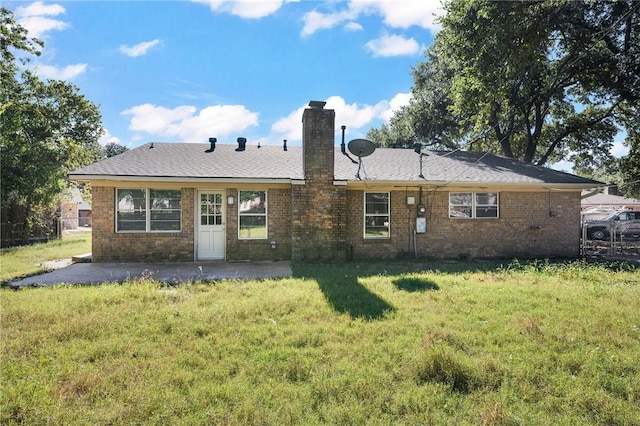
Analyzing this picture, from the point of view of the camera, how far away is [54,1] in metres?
7.86

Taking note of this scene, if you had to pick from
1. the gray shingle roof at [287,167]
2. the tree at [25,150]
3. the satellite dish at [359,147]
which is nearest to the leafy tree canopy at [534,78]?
the gray shingle roof at [287,167]

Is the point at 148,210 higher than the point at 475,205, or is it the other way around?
the point at 475,205

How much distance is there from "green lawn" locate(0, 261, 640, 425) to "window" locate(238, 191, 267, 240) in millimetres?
4440

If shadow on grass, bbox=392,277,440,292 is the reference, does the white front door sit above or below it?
above

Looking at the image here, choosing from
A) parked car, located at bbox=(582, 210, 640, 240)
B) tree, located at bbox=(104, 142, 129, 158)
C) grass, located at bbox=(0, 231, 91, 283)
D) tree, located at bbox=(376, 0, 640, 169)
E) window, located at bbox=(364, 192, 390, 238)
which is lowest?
grass, located at bbox=(0, 231, 91, 283)

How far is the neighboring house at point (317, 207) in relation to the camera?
36.0 feet

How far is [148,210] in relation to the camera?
11156mm

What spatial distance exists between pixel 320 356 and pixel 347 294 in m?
2.74

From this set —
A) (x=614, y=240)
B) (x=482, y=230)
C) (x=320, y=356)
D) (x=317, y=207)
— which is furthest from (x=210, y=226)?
(x=614, y=240)

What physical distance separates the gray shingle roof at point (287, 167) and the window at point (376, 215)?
70cm

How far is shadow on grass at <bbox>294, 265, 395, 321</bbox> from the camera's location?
5824 millimetres

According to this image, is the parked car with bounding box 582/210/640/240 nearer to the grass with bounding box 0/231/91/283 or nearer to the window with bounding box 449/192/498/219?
the window with bounding box 449/192/498/219

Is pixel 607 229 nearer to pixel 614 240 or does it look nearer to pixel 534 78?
pixel 614 240

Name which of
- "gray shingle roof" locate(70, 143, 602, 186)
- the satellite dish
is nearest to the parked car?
"gray shingle roof" locate(70, 143, 602, 186)
